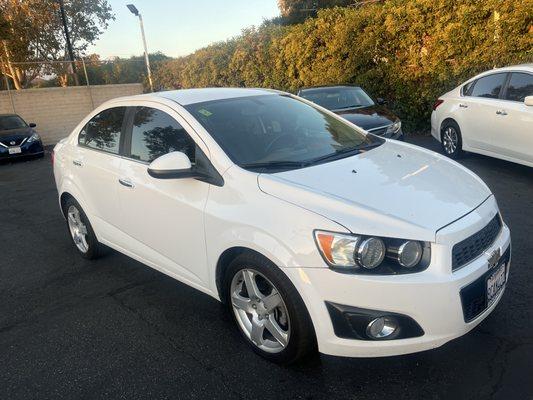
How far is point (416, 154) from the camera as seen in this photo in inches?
136

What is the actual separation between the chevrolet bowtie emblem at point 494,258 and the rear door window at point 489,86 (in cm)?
486

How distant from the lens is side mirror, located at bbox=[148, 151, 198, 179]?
116 inches

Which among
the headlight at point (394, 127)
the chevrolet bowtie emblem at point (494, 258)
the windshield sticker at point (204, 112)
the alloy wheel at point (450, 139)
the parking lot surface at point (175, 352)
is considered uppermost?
the windshield sticker at point (204, 112)

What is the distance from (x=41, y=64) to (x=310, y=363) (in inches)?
842

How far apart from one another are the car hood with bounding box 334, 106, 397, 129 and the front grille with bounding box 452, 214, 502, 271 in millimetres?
4749

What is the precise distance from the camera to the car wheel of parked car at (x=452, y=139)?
7.58 metres

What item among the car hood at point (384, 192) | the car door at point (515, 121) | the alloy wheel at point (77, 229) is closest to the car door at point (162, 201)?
the car hood at point (384, 192)

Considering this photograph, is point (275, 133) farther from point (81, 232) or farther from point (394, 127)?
point (394, 127)

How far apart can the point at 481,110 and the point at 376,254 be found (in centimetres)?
552

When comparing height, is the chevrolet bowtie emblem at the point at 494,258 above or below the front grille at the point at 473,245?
below

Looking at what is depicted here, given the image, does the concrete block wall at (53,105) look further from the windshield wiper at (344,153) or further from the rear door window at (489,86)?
the windshield wiper at (344,153)

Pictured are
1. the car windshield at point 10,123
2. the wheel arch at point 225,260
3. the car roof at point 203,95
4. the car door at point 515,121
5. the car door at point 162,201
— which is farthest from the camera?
the car windshield at point 10,123

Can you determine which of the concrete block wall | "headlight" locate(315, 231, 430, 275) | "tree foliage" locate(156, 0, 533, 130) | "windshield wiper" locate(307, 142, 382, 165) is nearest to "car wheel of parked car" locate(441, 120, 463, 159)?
"tree foliage" locate(156, 0, 533, 130)

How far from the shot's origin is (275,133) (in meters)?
3.44
